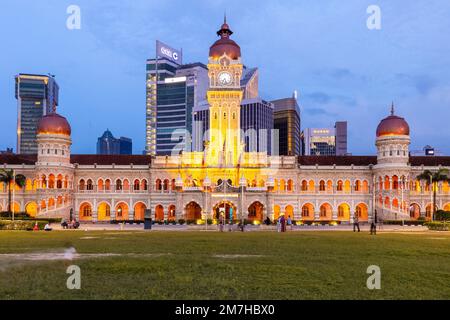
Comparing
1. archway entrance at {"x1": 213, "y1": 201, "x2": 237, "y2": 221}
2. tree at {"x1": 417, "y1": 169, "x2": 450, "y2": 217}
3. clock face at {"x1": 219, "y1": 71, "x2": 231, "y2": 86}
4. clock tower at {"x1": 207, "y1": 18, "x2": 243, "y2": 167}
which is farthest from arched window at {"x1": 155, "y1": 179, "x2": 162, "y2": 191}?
tree at {"x1": 417, "y1": 169, "x2": 450, "y2": 217}

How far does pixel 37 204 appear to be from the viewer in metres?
81.8

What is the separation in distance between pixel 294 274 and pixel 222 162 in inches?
2693

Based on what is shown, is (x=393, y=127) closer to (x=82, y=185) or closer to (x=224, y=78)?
(x=224, y=78)

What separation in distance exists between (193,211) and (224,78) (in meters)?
23.5

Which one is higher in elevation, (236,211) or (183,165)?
(183,165)

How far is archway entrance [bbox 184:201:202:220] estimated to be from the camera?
83925 millimetres

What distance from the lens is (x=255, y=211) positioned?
281 ft

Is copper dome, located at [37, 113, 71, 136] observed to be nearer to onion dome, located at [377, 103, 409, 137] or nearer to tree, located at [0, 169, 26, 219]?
tree, located at [0, 169, 26, 219]

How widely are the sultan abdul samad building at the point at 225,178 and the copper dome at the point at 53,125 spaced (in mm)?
155

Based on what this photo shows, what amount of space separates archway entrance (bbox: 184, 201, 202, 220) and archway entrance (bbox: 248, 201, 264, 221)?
27.1ft
